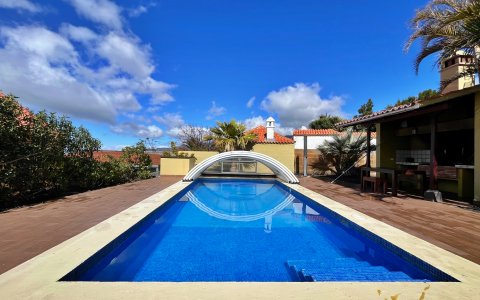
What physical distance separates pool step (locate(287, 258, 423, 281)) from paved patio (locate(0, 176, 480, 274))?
115 cm

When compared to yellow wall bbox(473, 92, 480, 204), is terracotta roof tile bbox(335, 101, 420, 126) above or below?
above

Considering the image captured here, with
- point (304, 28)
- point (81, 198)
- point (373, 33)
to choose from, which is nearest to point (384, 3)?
point (373, 33)

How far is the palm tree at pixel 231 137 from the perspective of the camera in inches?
867

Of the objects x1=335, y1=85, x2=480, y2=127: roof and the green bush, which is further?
x1=335, y1=85, x2=480, y2=127: roof

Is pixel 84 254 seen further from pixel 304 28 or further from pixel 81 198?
pixel 304 28

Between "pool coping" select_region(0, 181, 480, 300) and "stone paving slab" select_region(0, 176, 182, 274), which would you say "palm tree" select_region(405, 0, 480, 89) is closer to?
"pool coping" select_region(0, 181, 480, 300)

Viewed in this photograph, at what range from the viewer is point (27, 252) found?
4.18 metres

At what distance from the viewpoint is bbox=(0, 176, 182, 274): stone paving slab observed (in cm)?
427

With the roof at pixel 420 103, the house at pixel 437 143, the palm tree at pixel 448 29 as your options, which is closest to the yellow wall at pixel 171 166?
the house at pixel 437 143

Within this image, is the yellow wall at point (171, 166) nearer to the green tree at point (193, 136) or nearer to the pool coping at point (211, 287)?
the green tree at point (193, 136)

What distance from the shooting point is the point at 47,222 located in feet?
19.7

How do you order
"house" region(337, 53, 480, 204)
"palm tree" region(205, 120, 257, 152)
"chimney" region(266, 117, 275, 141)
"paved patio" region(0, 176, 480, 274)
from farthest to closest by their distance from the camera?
"chimney" region(266, 117, 275, 141), "palm tree" region(205, 120, 257, 152), "house" region(337, 53, 480, 204), "paved patio" region(0, 176, 480, 274)

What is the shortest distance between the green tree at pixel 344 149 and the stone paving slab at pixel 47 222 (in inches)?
518

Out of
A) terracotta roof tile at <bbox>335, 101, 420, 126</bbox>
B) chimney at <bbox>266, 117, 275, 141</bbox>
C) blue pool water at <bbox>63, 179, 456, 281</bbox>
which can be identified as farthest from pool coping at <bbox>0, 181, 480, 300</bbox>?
chimney at <bbox>266, 117, 275, 141</bbox>
